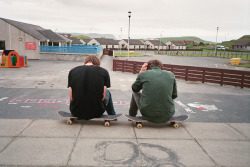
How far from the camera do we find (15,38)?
31.8 metres

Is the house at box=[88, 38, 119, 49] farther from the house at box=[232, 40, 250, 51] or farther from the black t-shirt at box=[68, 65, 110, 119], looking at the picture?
the black t-shirt at box=[68, 65, 110, 119]

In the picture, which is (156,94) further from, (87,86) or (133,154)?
(87,86)

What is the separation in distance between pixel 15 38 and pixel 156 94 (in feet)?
110

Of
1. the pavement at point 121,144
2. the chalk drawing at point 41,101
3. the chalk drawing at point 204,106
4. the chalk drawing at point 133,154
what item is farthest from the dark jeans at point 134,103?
the chalk drawing at point 41,101

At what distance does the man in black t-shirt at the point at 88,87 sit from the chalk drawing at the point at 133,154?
91 cm

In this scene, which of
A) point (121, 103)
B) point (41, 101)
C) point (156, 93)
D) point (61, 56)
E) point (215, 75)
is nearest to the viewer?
point (156, 93)

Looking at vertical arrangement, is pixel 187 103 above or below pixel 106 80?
below

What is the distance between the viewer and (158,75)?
4355 mm

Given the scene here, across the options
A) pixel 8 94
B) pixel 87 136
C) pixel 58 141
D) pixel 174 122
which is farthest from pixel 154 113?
pixel 8 94

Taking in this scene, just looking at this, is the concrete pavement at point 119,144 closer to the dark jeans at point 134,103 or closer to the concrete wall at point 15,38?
the dark jeans at point 134,103

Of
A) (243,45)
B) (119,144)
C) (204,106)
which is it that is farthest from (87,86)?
(243,45)

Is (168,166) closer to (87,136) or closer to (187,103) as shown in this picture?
(87,136)

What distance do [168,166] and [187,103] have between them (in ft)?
19.9

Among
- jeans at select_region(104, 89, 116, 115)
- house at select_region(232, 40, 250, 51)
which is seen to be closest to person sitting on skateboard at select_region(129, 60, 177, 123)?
jeans at select_region(104, 89, 116, 115)
